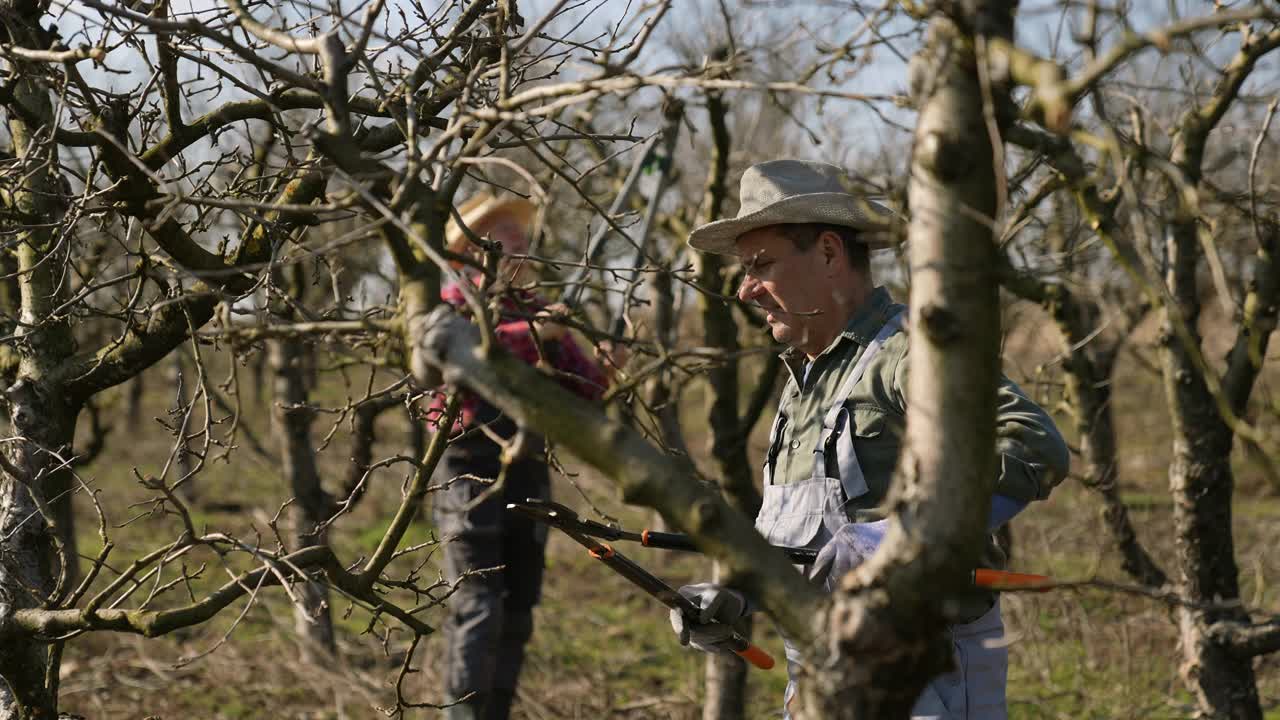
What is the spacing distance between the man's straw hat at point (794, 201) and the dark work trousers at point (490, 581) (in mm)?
2081

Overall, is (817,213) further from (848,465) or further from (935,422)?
(935,422)

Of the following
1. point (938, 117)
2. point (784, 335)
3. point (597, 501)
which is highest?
point (597, 501)

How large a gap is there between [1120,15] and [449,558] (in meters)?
3.92

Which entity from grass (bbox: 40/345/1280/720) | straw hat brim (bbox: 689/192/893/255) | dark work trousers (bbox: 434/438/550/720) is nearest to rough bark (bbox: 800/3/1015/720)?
straw hat brim (bbox: 689/192/893/255)

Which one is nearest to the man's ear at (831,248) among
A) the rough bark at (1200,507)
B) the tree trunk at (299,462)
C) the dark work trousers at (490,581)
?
the rough bark at (1200,507)

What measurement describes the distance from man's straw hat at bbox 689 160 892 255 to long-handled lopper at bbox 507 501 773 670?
2.68 ft

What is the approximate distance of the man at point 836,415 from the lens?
2.54m

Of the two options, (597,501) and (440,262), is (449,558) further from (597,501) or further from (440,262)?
(597,501)

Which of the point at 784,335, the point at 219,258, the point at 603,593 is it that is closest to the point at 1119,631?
the point at 603,593

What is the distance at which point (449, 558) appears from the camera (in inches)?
195

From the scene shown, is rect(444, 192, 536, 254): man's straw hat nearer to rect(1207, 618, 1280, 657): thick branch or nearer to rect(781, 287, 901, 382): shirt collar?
rect(781, 287, 901, 382): shirt collar

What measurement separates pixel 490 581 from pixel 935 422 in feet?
11.4

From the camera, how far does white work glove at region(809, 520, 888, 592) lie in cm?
246

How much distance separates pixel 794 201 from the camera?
9.46ft
